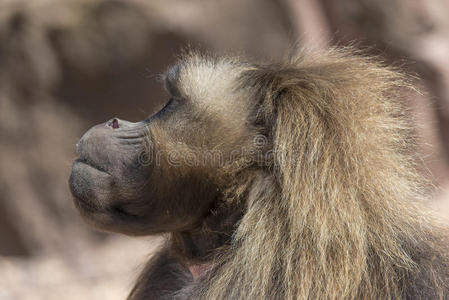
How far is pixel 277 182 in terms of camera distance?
2.02 meters

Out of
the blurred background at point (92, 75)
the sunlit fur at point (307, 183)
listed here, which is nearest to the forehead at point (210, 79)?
the sunlit fur at point (307, 183)

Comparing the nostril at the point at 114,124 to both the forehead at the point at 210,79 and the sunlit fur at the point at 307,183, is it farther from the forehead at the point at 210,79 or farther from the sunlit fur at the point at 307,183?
the forehead at the point at 210,79

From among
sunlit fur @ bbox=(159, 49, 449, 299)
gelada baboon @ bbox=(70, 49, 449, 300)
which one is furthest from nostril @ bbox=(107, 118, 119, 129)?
sunlit fur @ bbox=(159, 49, 449, 299)

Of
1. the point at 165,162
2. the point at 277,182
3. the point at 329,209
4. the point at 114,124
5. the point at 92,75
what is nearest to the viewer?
the point at 329,209

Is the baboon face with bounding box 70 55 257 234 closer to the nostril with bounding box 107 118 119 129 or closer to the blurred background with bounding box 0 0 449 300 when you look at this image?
the nostril with bounding box 107 118 119 129

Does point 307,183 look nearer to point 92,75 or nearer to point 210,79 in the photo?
point 210,79

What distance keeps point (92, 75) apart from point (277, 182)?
361 cm

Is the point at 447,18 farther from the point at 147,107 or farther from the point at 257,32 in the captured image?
the point at 147,107

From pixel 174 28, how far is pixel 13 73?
136 centimetres

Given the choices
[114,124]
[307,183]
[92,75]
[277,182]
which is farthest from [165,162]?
[92,75]

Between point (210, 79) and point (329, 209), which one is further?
point (210, 79)

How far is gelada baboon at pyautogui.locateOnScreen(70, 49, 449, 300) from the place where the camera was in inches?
75.1

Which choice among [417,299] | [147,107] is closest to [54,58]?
[147,107]

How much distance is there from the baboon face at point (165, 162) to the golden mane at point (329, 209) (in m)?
0.10
